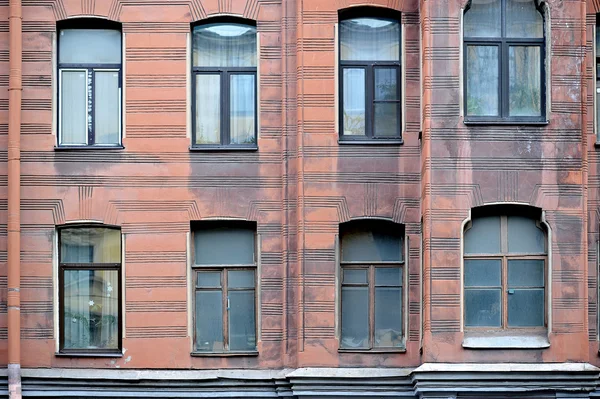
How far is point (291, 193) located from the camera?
1961 cm

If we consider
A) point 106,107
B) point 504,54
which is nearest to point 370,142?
point 504,54

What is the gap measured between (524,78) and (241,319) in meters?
5.80

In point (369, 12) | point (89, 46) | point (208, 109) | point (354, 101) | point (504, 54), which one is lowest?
point (208, 109)

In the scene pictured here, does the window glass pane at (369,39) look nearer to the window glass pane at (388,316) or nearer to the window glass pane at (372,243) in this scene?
the window glass pane at (372,243)

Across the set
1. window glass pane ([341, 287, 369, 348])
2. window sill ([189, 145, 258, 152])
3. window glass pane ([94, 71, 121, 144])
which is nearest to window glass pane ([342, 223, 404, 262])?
window glass pane ([341, 287, 369, 348])

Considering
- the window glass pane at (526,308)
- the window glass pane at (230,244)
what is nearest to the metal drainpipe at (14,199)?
the window glass pane at (230,244)

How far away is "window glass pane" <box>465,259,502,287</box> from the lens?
19.0m

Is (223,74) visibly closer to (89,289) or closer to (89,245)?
(89,245)

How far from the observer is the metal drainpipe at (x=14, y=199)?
758 inches

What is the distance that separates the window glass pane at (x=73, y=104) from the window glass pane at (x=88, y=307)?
2.25 meters

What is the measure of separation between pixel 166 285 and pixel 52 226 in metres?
2.02

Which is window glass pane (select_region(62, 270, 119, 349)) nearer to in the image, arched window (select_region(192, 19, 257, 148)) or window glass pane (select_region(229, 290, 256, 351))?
window glass pane (select_region(229, 290, 256, 351))

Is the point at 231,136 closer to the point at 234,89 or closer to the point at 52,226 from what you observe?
the point at 234,89

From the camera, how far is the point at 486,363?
18672 millimetres
